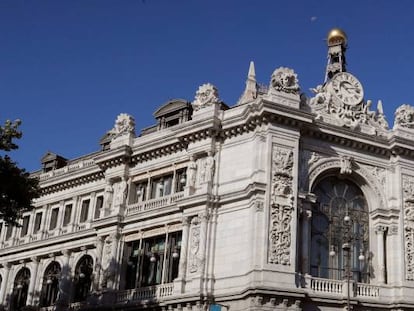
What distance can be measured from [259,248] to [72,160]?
2269 centimetres

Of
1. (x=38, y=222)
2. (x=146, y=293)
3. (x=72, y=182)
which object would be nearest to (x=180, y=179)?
(x=146, y=293)

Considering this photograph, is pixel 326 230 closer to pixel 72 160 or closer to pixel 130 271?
pixel 130 271

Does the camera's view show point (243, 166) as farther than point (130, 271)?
No

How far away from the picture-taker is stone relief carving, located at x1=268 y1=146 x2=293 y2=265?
3675 centimetres

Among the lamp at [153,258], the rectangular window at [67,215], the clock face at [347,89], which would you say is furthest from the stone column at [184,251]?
the rectangular window at [67,215]

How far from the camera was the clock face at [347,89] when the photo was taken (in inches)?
1683

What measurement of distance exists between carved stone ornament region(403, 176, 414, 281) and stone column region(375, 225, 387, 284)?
123cm

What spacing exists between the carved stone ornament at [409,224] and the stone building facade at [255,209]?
7 centimetres

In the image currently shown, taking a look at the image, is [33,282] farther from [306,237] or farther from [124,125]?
[306,237]

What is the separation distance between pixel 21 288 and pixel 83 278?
644 cm

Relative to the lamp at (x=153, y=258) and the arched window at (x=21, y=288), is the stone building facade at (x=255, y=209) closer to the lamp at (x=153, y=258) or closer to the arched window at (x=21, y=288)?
the lamp at (x=153, y=258)

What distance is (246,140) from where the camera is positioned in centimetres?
4044

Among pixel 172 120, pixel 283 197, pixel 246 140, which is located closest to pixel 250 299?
pixel 283 197

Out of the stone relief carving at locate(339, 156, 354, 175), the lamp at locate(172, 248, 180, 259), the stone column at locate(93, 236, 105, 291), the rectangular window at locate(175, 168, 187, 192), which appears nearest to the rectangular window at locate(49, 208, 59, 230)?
the stone column at locate(93, 236, 105, 291)
